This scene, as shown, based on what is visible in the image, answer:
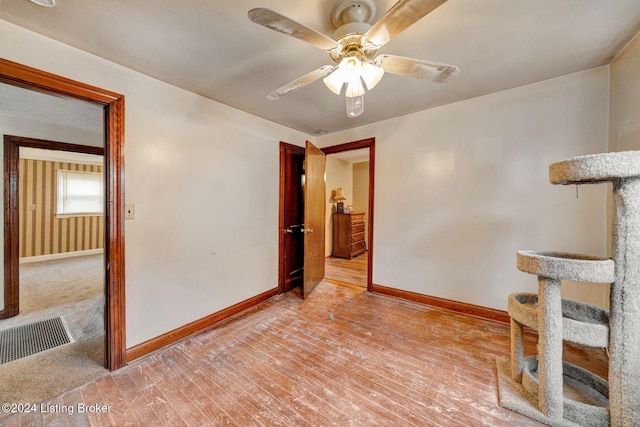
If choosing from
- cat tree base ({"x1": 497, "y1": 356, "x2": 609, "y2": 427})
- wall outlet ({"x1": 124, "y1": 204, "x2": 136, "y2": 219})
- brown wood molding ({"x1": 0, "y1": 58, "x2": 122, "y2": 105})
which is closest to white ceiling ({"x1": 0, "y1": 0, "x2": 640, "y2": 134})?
brown wood molding ({"x1": 0, "y1": 58, "x2": 122, "y2": 105})

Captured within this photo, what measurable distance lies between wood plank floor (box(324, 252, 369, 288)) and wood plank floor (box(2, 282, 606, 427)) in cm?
128

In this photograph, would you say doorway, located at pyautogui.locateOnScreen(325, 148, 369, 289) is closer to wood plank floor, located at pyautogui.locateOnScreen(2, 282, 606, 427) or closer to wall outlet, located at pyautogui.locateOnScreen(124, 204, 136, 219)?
wood plank floor, located at pyautogui.locateOnScreen(2, 282, 606, 427)

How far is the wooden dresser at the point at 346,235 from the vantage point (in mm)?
5307

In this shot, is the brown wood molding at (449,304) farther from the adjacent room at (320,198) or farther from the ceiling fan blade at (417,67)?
the ceiling fan blade at (417,67)

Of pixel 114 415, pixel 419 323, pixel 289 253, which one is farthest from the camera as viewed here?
pixel 289 253

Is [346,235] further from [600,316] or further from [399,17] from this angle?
[399,17]

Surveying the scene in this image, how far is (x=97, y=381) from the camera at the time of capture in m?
1.67

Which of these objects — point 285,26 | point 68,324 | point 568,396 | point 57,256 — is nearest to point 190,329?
point 68,324

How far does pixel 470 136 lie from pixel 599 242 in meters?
1.44

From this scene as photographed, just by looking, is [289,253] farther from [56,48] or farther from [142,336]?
[56,48]

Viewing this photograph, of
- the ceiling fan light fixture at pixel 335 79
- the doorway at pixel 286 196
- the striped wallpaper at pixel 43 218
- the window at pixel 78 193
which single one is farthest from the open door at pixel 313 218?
the striped wallpaper at pixel 43 218

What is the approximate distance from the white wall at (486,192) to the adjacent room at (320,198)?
0.7 inches

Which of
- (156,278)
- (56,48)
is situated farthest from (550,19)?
(156,278)

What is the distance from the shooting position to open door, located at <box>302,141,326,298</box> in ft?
10.2
